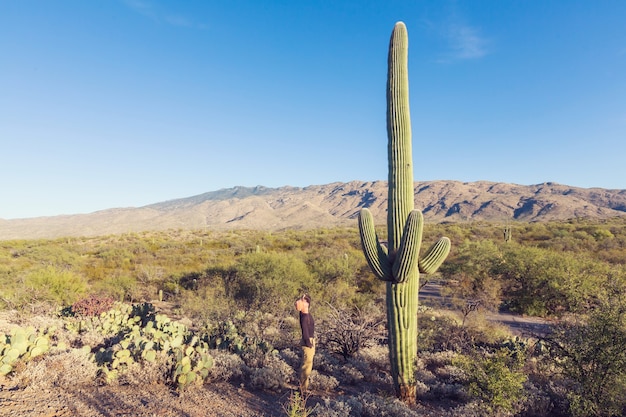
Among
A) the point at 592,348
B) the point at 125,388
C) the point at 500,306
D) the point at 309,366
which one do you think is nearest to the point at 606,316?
the point at 592,348

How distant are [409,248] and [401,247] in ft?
0.46

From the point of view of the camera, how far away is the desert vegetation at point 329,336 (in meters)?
5.17

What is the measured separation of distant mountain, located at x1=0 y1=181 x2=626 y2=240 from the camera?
282 feet

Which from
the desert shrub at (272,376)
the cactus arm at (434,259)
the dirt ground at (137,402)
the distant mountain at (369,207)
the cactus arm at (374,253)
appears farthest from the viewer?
the distant mountain at (369,207)

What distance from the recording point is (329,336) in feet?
27.3

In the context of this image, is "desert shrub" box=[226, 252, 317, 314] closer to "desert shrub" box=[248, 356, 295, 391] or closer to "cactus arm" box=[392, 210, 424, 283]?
"desert shrub" box=[248, 356, 295, 391]

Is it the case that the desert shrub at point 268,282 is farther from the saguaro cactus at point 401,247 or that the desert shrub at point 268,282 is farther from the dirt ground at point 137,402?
the saguaro cactus at point 401,247

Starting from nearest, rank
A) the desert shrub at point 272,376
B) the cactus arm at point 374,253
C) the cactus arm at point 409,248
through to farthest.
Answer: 1. the cactus arm at point 409,248
2. the cactus arm at point 374,253
3. the desert shrub at point 272,376

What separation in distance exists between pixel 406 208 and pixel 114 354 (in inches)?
225

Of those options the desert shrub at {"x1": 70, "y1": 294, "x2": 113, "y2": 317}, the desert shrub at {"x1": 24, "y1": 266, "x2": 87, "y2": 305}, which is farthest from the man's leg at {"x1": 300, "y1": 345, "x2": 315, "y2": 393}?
the desert shrub at {"x1": 24, "y1": 266, "x2": 87, "y2": 305}

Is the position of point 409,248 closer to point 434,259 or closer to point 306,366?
point 434,259

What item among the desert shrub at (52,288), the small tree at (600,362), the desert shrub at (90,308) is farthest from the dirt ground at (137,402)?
the desert shrub at (52,288)

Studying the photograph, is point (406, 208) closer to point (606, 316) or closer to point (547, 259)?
point (606, 316)

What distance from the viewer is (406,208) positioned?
609 cm
